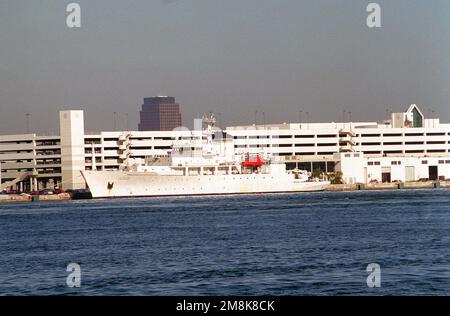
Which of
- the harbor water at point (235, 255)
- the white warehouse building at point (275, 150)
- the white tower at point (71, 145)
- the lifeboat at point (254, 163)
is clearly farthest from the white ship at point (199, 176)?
the harbor water at point (235, 255)

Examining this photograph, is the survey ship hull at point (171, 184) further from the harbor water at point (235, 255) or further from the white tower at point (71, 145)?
the harbor water at point (235, 255)

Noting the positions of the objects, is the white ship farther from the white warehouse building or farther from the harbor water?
the harbor water

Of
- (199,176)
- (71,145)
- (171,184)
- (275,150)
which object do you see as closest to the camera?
(171,184)

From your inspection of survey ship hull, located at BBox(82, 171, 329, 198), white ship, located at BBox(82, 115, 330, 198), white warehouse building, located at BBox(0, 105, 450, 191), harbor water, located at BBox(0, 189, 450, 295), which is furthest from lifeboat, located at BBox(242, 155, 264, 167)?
harbor water, located at BBox(0, 189, 450, 295)

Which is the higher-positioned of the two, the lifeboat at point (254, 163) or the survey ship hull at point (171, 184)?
the lifeboat at point (254, 163)

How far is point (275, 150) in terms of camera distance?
125 m

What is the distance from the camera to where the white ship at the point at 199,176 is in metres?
101

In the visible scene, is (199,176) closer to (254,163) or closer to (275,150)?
(254,163)

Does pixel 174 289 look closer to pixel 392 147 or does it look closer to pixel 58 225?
pixel 58 225

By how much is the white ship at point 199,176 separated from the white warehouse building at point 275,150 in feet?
38.2

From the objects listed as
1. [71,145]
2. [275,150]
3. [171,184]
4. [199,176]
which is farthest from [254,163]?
[71,145]

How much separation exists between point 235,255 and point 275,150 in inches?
3672

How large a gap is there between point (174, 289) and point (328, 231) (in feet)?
61.9
